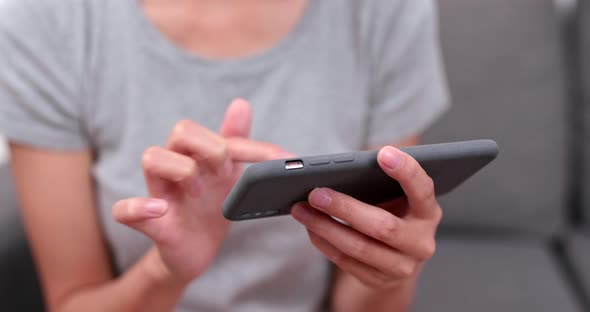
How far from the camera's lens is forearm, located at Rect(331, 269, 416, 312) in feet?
2.33

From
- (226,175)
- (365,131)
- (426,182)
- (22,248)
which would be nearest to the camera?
(426,182)

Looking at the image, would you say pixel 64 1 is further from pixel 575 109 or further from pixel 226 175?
pixel 575 109

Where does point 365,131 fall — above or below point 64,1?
below

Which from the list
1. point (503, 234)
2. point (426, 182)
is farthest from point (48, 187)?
point (503, 234)

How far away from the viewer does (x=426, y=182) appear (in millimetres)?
496

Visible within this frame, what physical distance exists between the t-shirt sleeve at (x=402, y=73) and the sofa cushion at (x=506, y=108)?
47cm

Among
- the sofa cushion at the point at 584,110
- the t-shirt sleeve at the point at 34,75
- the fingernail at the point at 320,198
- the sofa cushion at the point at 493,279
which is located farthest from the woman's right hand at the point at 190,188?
the sofa cushion at the point at 584,110

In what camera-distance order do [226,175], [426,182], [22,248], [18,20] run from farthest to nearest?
[22,248] < [18,20] < [226,175] < [426,182]

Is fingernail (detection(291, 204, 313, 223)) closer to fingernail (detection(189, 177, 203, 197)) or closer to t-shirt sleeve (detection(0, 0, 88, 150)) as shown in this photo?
fingernail (detection(189, 177, 203, 197))

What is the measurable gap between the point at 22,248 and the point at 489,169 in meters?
0.90

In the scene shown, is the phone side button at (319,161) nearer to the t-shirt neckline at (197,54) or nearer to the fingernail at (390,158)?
the fingernail at (390,158)

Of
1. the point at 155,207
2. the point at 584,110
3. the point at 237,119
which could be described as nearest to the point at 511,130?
the point at 584,110

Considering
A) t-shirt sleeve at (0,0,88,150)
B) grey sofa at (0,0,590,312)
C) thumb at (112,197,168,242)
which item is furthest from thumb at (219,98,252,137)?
grey sofa at (0,0,590,312)

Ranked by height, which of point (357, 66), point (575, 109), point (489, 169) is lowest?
point (489, 169)
